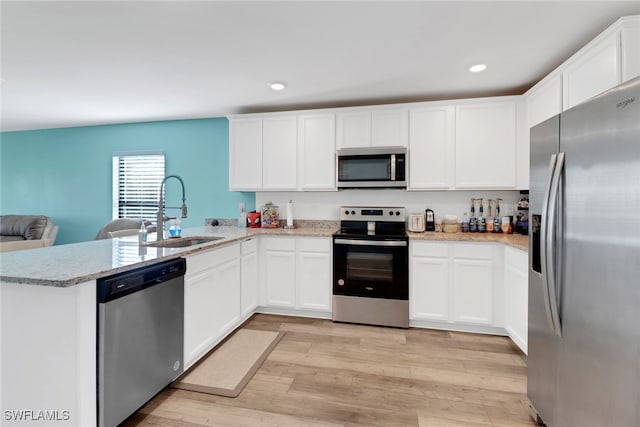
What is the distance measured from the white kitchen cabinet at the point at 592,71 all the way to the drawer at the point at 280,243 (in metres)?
2.65

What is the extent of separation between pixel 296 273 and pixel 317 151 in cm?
141

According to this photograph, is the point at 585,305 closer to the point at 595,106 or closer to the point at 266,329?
the point at 595,106

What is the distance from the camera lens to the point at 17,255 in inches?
71.5

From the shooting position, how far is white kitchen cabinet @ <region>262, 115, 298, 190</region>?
3.57m

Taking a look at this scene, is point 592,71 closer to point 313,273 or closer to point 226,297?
point 313,273

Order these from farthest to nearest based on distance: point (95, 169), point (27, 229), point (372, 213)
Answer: point (95, 169) < point (27, 229) < point (372, 213)

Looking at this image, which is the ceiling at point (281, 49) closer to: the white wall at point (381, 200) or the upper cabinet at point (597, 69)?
the upper cabinet at point (597, 69)

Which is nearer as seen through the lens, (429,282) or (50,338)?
(50,338)

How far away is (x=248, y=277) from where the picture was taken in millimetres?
3141

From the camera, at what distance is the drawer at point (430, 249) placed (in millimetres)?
2951

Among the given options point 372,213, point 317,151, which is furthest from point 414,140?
point 317,151

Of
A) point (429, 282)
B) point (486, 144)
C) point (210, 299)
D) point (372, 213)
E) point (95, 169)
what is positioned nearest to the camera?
point (210, 299)

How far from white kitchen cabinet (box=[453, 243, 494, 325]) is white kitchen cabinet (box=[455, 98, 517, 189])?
0.72 metres

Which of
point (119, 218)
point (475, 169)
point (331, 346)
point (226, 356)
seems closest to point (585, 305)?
point (331, 346)
